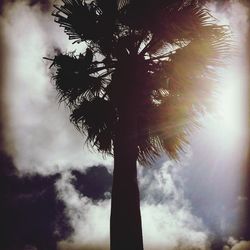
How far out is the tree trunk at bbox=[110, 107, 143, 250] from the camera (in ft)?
19.7

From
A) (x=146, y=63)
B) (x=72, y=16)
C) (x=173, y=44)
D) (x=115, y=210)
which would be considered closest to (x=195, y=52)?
(x=173, y=44)

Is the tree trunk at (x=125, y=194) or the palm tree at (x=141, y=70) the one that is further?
the palm tree at (x=141, y=70)

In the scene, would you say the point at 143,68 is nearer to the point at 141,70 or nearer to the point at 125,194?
the point at 141,70

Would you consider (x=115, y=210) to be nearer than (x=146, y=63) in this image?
Yes

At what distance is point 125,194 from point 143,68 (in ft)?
8.96

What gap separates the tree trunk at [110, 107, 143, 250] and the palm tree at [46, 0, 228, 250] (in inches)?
1.7

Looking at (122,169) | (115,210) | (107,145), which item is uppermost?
(107,145)

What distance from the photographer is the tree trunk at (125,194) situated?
6.01 m

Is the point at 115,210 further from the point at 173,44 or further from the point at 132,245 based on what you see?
the point at 173,44

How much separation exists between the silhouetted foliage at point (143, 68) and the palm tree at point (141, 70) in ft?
0.06

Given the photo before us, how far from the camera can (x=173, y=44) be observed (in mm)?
8312

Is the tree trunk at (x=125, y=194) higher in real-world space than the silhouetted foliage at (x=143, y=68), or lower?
lower

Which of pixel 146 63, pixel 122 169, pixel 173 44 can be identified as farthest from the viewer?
pixel 173 44

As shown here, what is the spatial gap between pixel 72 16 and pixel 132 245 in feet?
16.7
